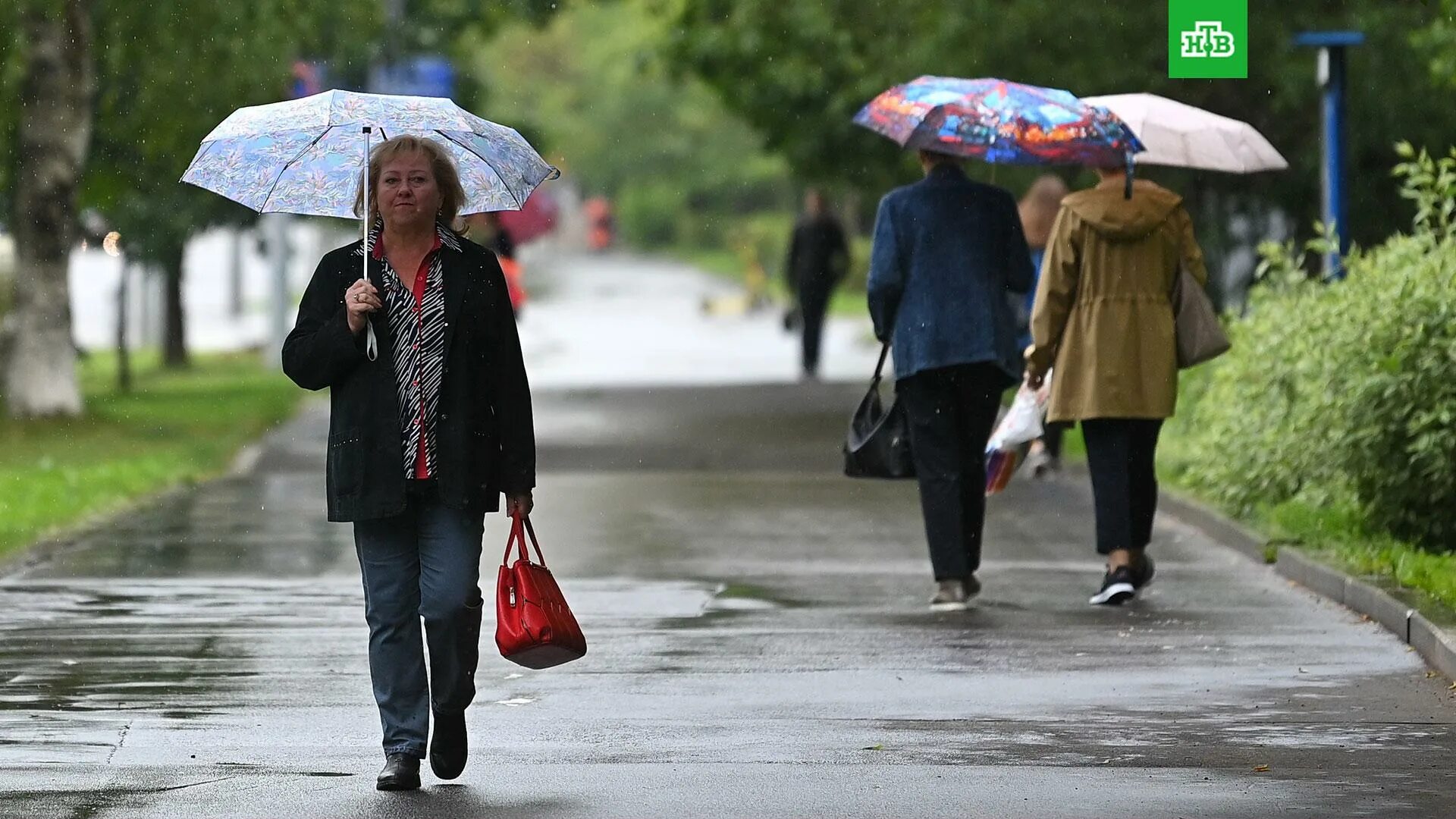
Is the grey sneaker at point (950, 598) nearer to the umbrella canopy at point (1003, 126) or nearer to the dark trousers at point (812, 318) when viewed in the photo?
the umbrella canopy at point (1003, 126)

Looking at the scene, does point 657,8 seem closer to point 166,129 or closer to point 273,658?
point 166,129

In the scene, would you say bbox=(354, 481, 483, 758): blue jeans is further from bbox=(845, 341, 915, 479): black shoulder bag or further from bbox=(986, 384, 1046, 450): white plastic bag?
bbox=(986, 384, 1046, 450): white plastic bag

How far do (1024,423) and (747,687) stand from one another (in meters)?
2.96

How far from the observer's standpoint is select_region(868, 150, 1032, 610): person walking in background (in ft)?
34.2

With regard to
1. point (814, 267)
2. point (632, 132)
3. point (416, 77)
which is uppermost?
point (632, 132)

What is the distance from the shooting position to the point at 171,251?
1040 inches

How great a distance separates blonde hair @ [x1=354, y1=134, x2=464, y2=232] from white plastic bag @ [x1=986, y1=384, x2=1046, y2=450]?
458 cm

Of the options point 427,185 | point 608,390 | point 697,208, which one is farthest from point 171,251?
point 697,208

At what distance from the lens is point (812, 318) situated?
26047mm

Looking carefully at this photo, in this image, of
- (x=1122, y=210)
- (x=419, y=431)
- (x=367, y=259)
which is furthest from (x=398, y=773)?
(x=1122, y=210)

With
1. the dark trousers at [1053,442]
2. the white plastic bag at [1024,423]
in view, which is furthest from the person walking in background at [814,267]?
the white plastic bag at [1024,423]

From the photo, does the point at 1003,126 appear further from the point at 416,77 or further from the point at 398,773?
the point at 416,77

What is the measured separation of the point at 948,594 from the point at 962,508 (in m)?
0.34

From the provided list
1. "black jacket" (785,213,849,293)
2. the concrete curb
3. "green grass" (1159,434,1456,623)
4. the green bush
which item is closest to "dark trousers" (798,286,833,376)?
"black jacket" (785,213,849,293)
